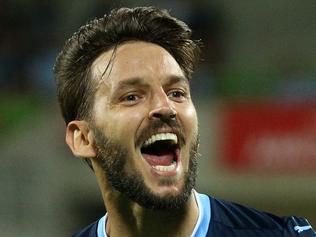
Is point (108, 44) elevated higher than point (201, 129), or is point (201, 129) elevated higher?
point (108, 44)

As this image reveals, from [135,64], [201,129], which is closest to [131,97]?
[135,64]

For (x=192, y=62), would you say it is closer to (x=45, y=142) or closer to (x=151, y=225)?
(x=151, y=225)

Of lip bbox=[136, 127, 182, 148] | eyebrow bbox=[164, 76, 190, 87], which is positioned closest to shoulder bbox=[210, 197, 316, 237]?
lip bbox=[136, 127, 182, 148]

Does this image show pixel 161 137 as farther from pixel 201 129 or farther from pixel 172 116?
pixel 201 129

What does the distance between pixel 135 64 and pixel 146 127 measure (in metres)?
0.23

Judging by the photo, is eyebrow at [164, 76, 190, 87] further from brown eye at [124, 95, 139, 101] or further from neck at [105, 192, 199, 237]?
neck at [105, 192, 199, 237]

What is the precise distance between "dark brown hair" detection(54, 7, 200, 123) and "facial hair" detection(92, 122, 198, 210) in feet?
0.62

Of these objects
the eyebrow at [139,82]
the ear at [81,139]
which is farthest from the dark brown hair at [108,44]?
the eyebrow at [139,82]

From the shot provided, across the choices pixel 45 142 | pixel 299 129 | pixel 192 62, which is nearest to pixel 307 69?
pixel 299 129

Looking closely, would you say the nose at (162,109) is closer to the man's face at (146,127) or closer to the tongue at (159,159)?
the man's face at (146,127)

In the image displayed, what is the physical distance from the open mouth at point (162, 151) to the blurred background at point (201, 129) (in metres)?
4.57

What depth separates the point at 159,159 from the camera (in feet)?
9.00

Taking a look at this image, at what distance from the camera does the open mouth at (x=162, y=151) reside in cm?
265

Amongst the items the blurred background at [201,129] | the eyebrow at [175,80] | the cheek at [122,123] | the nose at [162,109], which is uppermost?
the eyebrow at [175,80]
